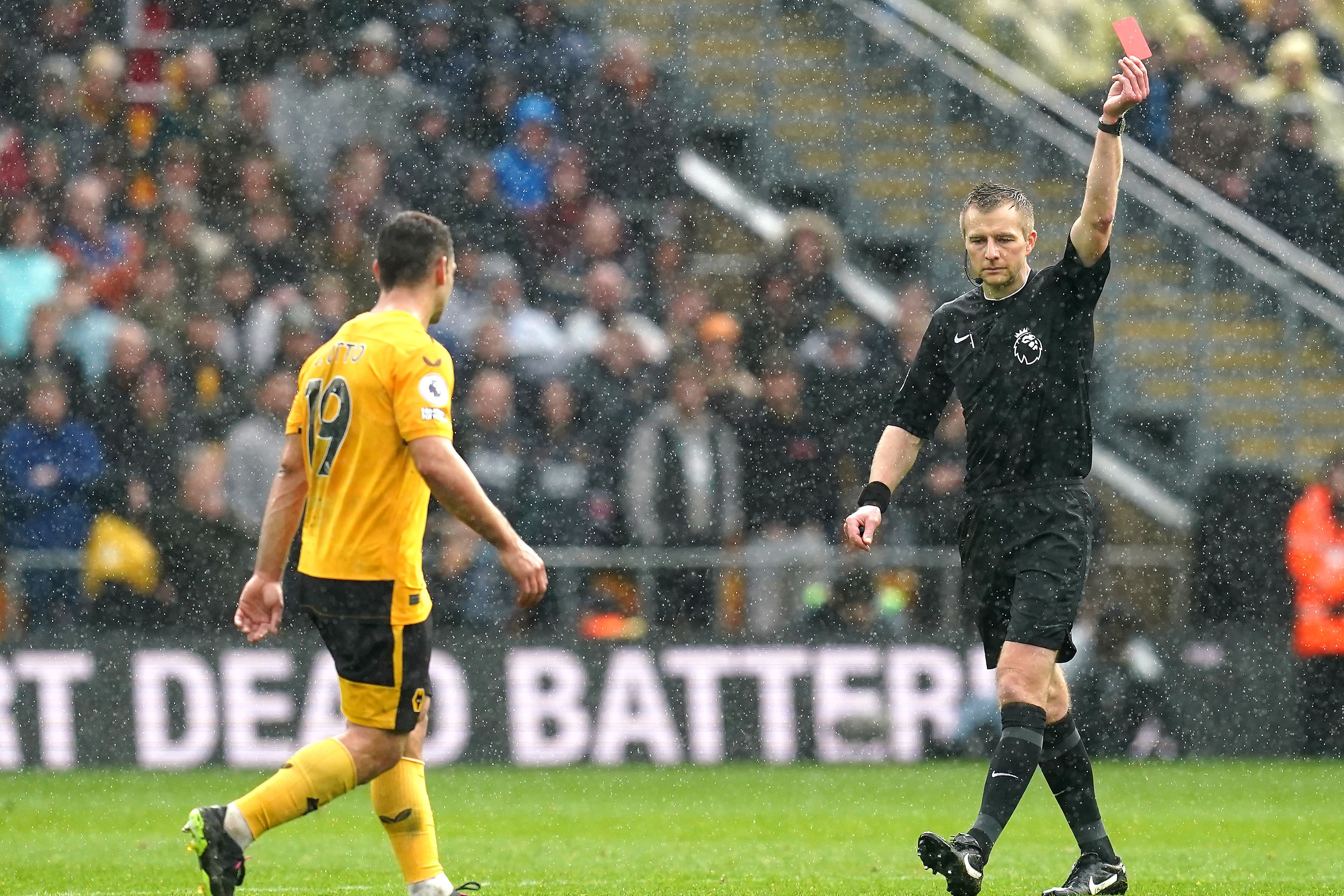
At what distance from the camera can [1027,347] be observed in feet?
21.7

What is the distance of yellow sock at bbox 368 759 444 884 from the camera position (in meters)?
5.86

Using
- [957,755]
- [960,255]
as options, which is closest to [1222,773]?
[957,755]

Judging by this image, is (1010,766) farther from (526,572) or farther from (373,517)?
(373,517)

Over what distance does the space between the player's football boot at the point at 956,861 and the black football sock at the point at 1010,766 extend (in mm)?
133

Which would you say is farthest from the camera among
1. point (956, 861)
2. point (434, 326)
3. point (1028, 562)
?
point (434, 326)

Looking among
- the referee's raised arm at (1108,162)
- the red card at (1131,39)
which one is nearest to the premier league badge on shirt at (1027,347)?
the referee's raised arm at (1108,162)

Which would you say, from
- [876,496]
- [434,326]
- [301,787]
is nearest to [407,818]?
[301,787]

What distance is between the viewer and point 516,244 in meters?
14.5

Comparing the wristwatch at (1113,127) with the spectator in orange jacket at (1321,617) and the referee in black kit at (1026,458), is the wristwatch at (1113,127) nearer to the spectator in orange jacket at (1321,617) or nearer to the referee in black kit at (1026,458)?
the referee in black kit at (1026,458)

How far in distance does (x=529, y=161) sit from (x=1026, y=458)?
8661mm

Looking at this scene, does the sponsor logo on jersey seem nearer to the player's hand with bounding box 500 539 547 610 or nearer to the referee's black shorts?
the player's hand with bounding box 500 539 547 610

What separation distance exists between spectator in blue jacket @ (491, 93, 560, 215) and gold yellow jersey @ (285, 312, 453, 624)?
887cm

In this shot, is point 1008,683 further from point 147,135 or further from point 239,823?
point 147,135

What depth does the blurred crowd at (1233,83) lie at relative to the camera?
15023 mm
